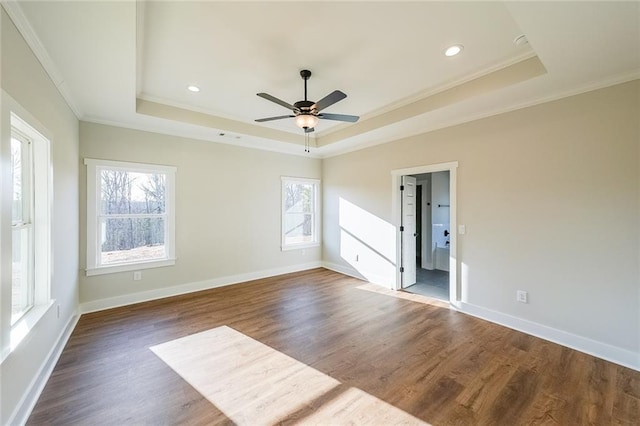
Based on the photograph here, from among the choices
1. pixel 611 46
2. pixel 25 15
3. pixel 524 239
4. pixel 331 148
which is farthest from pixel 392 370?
pixel 331 148

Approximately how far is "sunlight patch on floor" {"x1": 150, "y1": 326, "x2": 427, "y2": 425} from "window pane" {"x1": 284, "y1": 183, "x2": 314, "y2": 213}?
11.4ft

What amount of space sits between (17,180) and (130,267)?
2.20 meters

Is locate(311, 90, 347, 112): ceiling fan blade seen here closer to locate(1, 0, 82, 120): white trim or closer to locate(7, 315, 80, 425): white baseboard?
locate(1, 0, 82, 120): white trim

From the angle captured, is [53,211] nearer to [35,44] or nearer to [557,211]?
[35,44]

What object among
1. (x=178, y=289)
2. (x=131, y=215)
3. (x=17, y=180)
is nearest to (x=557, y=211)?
(x=17, y=180)

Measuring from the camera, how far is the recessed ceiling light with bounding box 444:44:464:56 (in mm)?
2508

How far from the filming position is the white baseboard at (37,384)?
1.76 meters

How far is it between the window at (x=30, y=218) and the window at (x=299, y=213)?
3.78 meters

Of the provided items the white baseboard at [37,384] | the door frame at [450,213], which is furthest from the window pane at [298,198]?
the white baseboard at [37,384]

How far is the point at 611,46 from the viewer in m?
2.14

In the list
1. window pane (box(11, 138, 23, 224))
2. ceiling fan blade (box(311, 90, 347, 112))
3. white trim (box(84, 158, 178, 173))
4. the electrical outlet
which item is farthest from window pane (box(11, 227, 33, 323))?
the electrical outlet

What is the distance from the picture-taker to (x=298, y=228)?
6.17m

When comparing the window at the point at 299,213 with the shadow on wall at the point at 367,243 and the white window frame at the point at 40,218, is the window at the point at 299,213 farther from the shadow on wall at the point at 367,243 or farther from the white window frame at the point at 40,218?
the white window frame at the point at 40,218

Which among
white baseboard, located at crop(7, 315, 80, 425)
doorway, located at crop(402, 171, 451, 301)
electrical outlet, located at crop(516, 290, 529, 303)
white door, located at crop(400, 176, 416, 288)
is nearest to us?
white baseboard, located at crop(7, 315, 80, 425)
